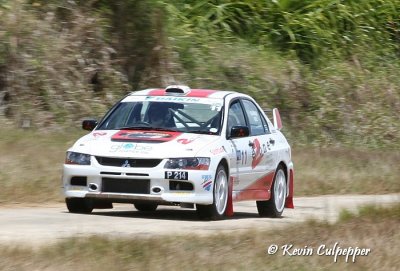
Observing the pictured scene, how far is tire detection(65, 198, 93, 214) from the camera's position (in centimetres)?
1338

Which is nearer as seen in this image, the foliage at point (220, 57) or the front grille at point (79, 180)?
the front grille at point (79, 180)

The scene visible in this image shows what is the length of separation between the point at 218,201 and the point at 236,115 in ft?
5.21

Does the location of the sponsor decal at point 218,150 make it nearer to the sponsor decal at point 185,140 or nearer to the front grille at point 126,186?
the sponsor decal at point 185,140

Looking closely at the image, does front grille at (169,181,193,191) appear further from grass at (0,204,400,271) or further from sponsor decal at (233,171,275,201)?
grass at (0,204,400,271)

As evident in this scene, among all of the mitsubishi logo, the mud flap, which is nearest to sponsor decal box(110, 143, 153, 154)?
the mitsubishi logo

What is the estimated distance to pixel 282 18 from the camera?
92.5 ft

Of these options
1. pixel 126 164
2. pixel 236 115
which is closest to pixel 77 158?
pixel 126 164

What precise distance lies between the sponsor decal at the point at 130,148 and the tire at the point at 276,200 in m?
2.51

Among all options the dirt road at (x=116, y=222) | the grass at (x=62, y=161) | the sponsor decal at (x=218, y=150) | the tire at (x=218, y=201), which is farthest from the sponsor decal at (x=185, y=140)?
the grass at (x=62, y=161)

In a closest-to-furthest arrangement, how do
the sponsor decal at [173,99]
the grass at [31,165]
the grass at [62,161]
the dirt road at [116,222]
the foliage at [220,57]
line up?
the dirt road at [116,222] < the sponsor decal at [173,99] < the grass at [31,165] < the grass at [62,161] < the foliage at [220,57]

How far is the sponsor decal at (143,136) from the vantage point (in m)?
13.2

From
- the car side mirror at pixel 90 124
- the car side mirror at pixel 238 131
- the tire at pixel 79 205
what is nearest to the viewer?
the tire at pixel 79 205

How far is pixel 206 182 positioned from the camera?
1284 cm

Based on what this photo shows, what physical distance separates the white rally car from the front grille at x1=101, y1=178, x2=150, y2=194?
0.01 meters
